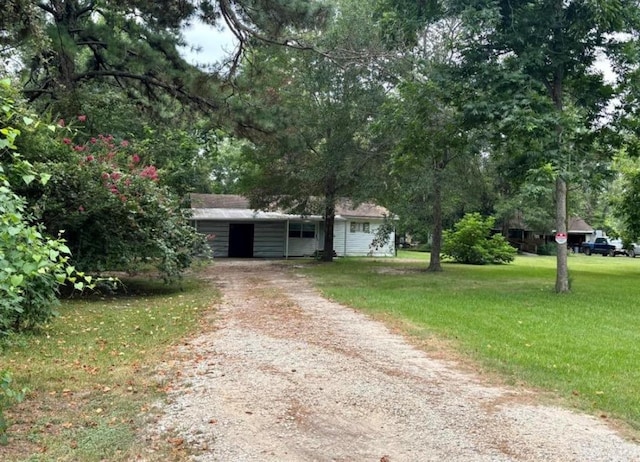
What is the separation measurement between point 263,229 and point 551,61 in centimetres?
1812

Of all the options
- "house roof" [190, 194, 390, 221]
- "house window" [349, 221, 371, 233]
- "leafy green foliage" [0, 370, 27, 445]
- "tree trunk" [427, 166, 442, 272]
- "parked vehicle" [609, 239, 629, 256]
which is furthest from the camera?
"parked vehicle" [609, 239, 629, 256]

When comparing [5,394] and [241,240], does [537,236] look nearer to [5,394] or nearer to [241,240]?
[241,240]

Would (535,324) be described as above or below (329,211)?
below

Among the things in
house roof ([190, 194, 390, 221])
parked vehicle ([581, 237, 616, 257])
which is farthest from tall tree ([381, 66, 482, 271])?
parked vehicle ([581, 237, 616, 257])

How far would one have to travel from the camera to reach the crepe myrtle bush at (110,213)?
1080 centimetres

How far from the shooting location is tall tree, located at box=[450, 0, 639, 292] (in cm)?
1166

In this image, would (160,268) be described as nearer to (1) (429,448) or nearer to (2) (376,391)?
(2) (376,391)

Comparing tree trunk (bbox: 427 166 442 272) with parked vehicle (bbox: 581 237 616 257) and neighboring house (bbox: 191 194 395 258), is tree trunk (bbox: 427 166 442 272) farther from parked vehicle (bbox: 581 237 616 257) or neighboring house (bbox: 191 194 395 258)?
parked vehicle (bbox: 581 237 616 257)

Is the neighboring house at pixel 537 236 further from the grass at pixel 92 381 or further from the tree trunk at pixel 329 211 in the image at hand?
the grass at pixel 92 381

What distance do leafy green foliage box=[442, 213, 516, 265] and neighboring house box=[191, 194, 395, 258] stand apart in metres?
3.50

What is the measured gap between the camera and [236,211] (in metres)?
28.2

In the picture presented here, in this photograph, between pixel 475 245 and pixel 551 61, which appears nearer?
pixel 551 61

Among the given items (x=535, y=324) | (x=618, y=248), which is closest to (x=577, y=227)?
(x=618, y=248)

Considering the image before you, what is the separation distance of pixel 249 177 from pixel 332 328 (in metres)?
15.0
